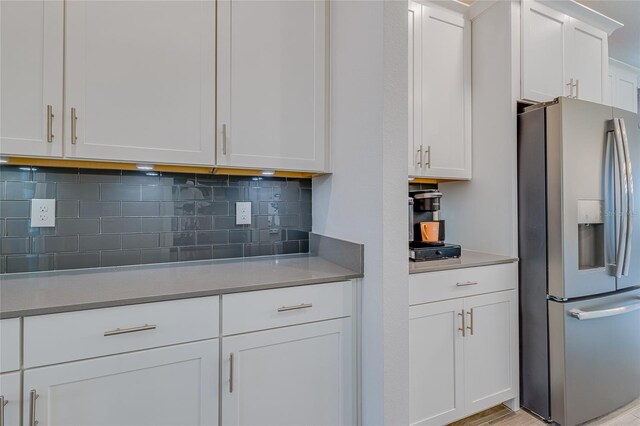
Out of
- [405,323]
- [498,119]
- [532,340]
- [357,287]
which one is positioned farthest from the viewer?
[498,119]

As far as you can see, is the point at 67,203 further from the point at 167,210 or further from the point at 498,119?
the point at 498,119

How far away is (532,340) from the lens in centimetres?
182

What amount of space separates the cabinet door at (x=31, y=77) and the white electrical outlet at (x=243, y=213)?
0.80 metres

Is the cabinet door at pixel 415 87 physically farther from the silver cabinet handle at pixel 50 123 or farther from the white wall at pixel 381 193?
the silver cabinet handle at pixel 50 123

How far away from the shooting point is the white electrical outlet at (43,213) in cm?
139

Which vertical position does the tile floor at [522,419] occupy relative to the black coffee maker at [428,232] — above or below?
below

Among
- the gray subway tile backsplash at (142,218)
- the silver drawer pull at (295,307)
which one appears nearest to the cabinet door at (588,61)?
the gray subway tile backsplash at (142,218)

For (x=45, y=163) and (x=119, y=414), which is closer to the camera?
(x=119, y=414)

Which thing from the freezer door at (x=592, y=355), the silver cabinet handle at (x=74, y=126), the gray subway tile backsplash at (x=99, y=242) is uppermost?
the silver cabinet handle at (x=74, y=126)


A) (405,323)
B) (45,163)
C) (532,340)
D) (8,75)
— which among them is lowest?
(532,340)

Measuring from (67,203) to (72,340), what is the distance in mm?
741

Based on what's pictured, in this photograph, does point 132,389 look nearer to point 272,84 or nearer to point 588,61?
point 272,84

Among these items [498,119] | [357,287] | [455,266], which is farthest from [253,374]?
[498,119]


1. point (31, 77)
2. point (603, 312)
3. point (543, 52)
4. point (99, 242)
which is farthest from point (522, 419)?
point (31, 77)
